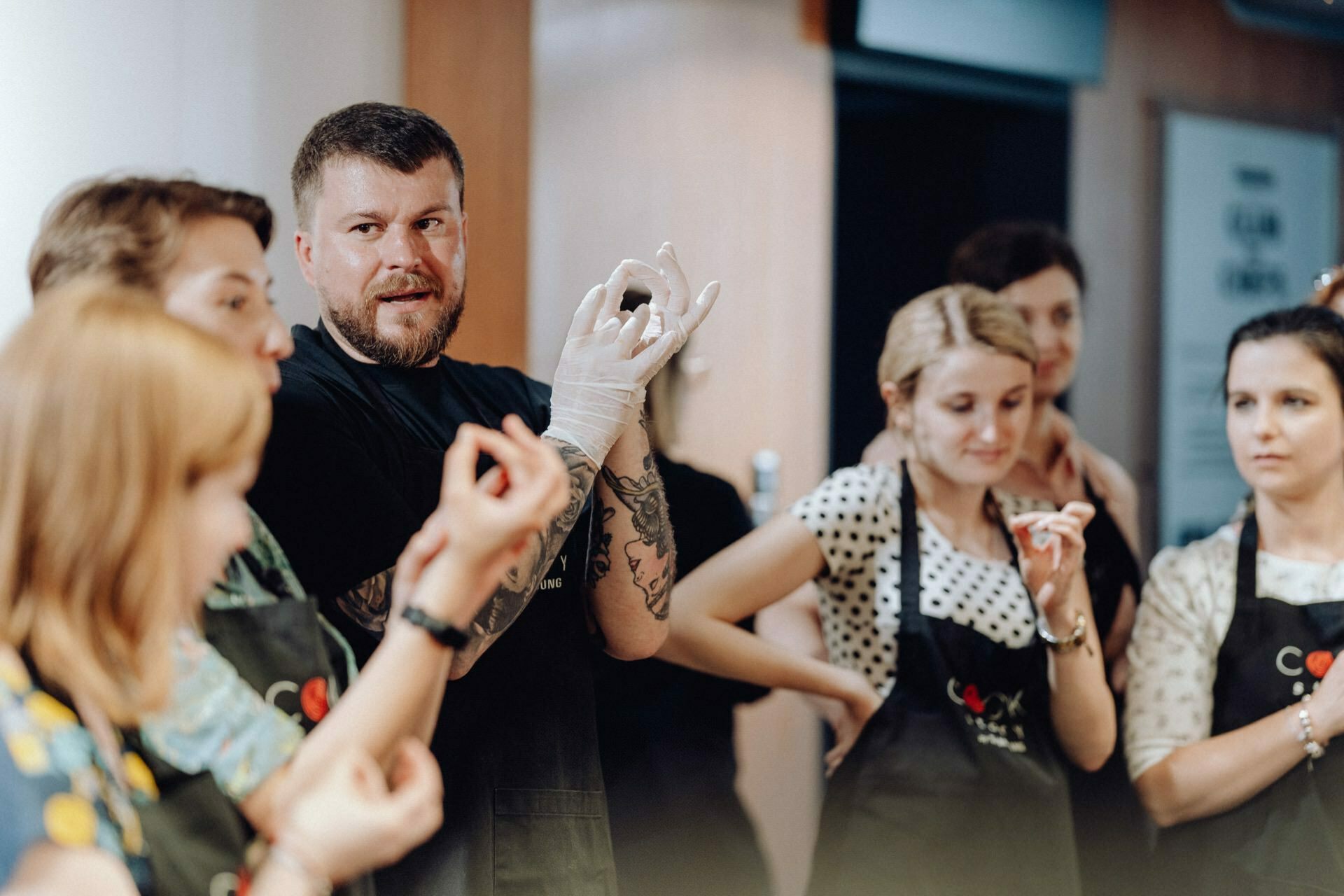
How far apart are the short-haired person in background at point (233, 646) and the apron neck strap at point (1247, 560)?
121 centimetres

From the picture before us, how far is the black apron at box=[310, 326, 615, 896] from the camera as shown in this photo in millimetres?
1373

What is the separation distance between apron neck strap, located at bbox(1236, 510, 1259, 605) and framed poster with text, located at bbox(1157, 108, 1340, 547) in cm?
169

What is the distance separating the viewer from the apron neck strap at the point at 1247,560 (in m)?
1.78

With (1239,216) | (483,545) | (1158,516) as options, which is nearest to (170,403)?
(483,545)

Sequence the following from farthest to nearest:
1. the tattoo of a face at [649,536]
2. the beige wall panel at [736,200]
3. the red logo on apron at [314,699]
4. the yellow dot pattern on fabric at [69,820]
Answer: the beige wall panel at [736,200]
the tattoo of a face at [649,536]
the red logo on apron at [314,699]
the yellow dot pattern on fabric at [69,820]

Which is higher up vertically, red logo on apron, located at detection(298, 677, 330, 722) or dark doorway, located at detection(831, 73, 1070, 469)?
dark doorway, located at detection(831, 73, 1070, 469)

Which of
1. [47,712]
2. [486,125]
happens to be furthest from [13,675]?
[486,125]

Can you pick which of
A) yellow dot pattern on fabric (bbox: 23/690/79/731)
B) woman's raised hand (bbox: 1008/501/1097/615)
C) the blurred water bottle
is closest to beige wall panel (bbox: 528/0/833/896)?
the blurred water bottle

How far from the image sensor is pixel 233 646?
1.10 metres

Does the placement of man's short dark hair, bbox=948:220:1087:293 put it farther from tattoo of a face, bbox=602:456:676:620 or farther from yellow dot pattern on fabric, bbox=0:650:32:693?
yellow dot pattern on fabric, bbox=0:650:32:693

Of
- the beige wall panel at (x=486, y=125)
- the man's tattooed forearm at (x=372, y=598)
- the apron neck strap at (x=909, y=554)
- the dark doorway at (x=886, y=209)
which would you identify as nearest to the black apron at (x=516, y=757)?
the man's tattooed forearm at (x=372, y=598)

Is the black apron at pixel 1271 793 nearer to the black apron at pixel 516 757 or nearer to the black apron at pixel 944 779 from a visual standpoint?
the black apron at pixel 944 779

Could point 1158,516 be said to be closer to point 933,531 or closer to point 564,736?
point 933,531

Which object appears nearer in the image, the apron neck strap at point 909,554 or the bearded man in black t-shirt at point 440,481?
the bearded man in black t-shirt at point 440,481
